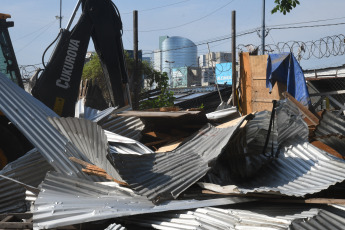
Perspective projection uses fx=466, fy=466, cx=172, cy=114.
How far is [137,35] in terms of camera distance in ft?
53.9

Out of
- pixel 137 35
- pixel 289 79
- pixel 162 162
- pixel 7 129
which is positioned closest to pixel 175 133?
pixel 162 162

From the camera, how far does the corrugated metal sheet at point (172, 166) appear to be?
14.8 feet

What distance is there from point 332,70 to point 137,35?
8.90 metres

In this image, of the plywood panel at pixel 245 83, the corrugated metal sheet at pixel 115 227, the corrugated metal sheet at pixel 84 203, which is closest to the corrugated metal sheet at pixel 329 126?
the corrugated metal sheet at pixel 84 203

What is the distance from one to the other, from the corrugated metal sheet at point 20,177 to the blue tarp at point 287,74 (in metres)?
6.81

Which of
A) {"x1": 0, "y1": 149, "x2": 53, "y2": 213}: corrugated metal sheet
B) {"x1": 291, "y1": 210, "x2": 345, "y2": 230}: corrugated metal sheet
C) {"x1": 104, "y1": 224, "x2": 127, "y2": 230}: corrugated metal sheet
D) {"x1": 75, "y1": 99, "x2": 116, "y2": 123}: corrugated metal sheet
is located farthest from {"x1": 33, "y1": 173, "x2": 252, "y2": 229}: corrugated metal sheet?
{"x1": 75, "y1": 99, "x2": 116, "y2": 123}: corrugated metal sheet

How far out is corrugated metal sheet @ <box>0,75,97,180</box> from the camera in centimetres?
507

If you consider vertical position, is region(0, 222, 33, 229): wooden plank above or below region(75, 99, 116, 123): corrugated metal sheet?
below

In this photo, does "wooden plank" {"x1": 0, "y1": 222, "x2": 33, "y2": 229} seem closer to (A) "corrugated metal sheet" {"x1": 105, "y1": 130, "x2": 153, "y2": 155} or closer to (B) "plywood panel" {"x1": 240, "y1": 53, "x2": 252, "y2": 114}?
(A) "corrugated metal sheet" {"x1": 105, "y1": 130, "x2": 153, "y2": 155}

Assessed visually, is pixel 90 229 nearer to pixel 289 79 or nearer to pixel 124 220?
pixel 124 220

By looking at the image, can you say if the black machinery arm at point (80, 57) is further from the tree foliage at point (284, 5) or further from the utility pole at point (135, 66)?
the utility pole at point (135, 66)

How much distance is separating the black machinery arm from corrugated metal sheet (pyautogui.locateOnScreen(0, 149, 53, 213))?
225cm

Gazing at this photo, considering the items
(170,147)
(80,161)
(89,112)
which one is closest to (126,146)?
(170,147)

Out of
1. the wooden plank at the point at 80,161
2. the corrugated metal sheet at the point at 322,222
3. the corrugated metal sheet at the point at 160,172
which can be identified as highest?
the wooden plank at the point at 80,161
